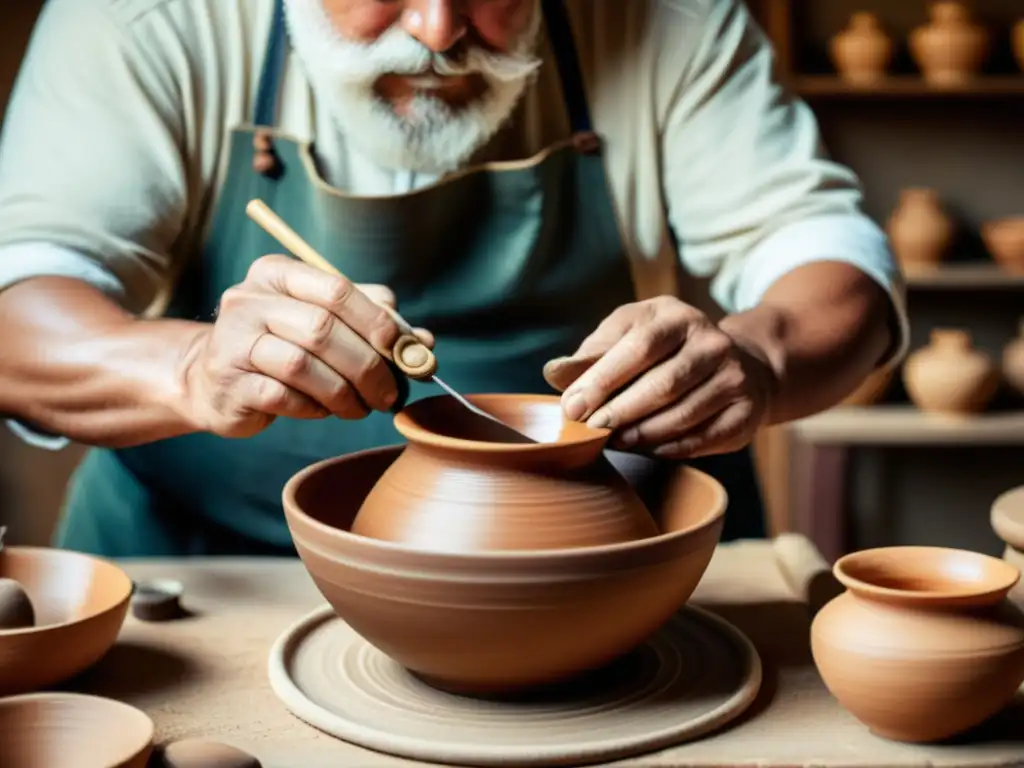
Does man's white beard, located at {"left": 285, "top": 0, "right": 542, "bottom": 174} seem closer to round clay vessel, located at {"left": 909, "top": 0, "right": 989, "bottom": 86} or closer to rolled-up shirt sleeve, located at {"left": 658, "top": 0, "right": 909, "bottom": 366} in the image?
rolled-up shirt sleeve, located at {"left": 658, "top": 0, "right": 909, "bottom": 366}

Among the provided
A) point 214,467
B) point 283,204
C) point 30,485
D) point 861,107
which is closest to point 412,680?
point 214,467

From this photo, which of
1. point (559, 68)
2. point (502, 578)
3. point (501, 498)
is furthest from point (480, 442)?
point (559, 68)

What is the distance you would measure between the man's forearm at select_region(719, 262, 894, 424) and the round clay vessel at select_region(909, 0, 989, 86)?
85.4 inches

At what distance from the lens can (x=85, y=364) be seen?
1555 millimetres

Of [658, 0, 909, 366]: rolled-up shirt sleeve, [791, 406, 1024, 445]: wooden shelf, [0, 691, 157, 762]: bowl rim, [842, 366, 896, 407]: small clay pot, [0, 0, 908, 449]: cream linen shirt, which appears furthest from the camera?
[842, 366, 896, 407]: small clay pot

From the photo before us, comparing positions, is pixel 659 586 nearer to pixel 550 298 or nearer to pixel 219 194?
pixel 550 298

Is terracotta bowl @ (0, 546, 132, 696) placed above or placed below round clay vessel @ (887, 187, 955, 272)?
above

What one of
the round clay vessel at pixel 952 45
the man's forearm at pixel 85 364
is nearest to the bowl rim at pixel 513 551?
the man's forearm at pixel 85 364

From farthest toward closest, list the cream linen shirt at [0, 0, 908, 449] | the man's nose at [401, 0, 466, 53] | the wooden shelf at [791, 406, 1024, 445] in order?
the wooden shelf at [791, 406, 1024, 445] → the cream linen shirt at [0, 0, 908, 449] → the man's nose at [401, 0, 466, 53]

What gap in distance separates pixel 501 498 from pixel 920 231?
9.59 ft

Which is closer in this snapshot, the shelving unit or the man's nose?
the man's nose

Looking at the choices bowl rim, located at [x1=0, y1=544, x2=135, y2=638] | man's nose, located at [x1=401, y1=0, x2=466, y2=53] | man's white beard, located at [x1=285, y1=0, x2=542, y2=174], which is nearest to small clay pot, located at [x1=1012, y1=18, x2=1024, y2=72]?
man's white beard, located at [x1=285, y1=0, x2=542, y2=174]

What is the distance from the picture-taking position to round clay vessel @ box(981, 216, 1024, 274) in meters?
3.66

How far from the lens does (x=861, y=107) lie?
152 inches
